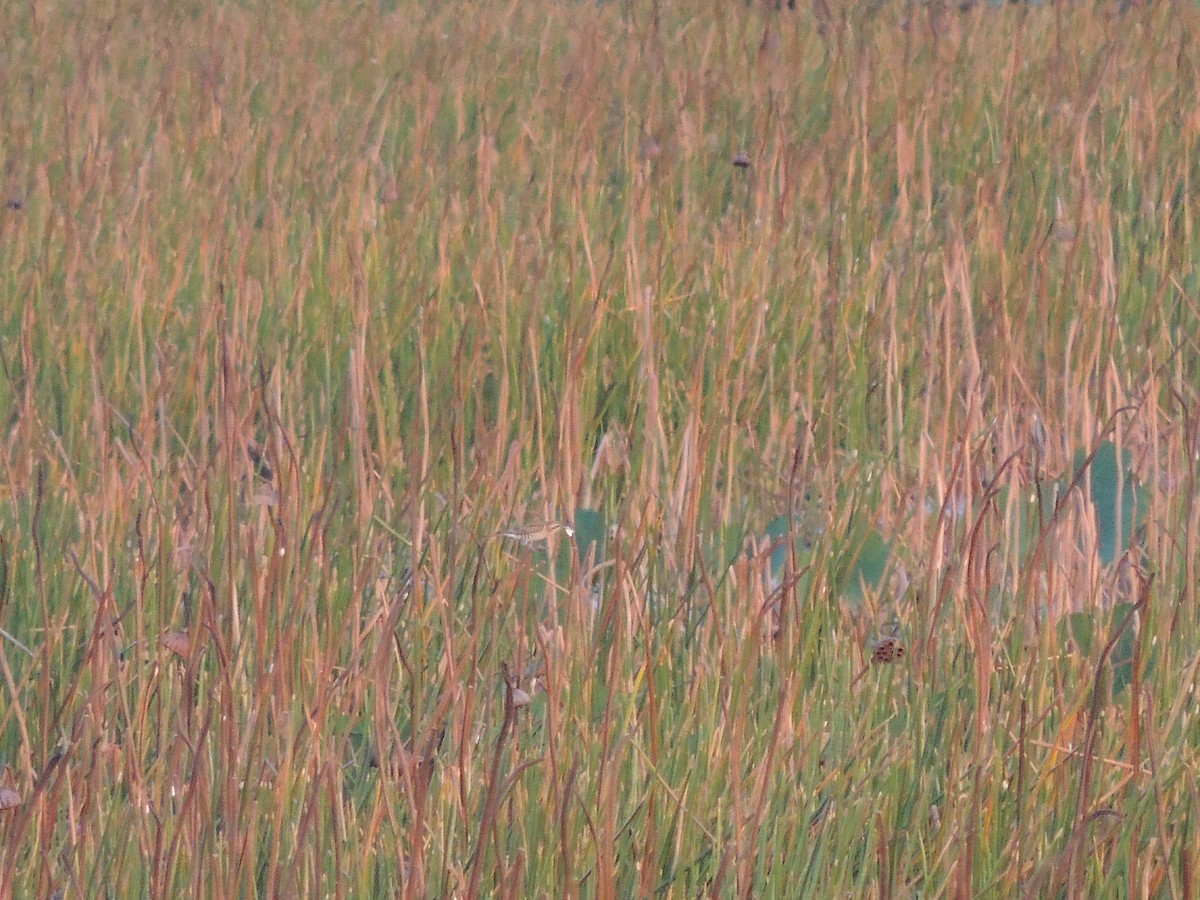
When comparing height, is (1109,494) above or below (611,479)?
above

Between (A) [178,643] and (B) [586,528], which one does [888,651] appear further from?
(A) [178,643]

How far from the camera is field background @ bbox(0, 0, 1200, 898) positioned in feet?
3.73

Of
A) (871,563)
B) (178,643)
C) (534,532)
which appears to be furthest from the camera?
(871,563)

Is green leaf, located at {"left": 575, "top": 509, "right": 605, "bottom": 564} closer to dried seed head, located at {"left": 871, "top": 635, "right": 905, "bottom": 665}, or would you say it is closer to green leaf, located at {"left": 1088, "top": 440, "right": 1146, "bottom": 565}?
dried seed head, located at {"left": 871, "top": 635, "right": 905, "bottom": 665}

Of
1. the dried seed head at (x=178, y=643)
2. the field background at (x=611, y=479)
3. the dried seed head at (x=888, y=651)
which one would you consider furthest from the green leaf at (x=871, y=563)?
the dried seed head at (x=178, y=643)

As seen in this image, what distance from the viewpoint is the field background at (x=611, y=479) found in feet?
3.73

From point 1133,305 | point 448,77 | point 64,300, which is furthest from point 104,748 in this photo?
point 448,77

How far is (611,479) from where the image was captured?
1828 mm

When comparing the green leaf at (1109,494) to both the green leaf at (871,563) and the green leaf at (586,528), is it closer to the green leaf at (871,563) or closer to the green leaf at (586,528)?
the green leaf at (871,563)

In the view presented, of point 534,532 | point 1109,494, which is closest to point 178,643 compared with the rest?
point 534,532

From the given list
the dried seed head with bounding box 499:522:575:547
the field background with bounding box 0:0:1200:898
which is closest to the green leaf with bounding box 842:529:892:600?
the field background with bounding box 0:0:1200:898

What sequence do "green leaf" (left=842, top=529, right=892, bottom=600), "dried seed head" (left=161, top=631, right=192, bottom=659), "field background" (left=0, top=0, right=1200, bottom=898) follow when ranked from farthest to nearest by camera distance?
"green leaf" (left=842, top=529, right=892, bottom=600) < "dried seed head" (left=161, top=631, right=192, bottom=659) < "field background" (left=0, top=0, right=1200, bottom=898)

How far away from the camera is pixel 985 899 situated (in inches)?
43.8

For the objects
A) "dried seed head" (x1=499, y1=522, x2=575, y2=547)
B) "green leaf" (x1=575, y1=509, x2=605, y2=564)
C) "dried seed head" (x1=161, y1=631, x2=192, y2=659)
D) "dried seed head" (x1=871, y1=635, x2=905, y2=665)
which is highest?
"dried seed head" (x1=499, y1=522, x2=575, y2=547)
